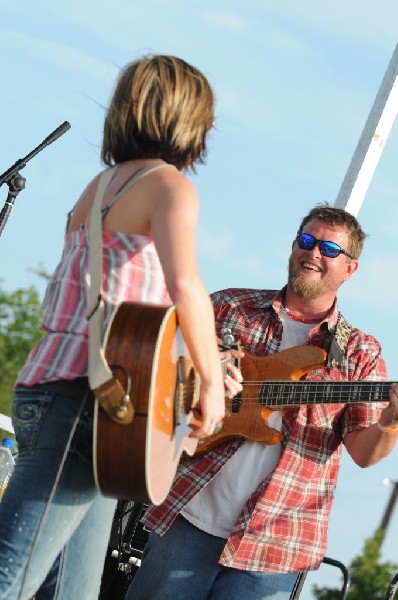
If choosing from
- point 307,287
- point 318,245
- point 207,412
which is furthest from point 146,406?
point 318,245

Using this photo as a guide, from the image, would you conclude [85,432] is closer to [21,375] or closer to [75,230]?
[21,375]

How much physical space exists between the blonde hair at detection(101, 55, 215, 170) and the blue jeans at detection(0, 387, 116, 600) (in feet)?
2.33

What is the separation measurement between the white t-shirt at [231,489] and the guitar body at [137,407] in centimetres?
125

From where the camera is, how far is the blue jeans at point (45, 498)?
10.0 ft

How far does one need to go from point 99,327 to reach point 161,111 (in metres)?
0.60

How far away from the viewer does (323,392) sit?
448 centimetres

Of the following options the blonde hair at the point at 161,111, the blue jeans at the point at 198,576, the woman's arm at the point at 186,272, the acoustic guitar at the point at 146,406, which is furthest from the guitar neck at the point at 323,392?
the blonde hair at the point at 161,111

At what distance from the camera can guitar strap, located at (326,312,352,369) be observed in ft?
15.0

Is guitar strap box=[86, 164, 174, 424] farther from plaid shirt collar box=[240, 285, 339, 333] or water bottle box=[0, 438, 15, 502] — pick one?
water bottle box=[0, 438, 15, 502]

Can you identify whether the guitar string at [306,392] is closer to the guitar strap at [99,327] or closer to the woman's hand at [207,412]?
the woman's hand at [207,412]

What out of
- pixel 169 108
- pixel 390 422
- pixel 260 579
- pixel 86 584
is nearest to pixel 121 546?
pixel 260 579

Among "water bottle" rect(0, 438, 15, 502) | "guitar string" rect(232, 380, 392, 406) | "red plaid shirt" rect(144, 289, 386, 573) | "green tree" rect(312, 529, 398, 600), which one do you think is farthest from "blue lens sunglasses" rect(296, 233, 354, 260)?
"green tree" rect(312, 529, 398, 600)

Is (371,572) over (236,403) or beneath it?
beneath

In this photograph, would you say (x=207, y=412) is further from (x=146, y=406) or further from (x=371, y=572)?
(x=371, y=572)
